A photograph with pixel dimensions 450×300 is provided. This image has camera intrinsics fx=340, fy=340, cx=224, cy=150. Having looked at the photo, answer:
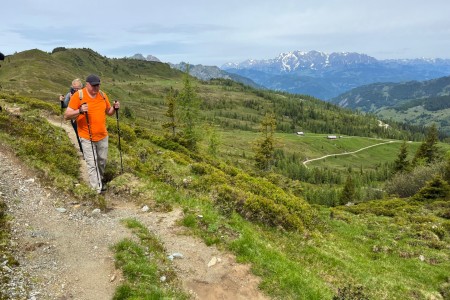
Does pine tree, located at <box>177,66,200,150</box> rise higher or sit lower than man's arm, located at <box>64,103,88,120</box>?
lower

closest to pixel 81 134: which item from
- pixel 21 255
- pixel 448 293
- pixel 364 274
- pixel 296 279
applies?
pixel 21 255

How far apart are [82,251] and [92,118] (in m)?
6.16

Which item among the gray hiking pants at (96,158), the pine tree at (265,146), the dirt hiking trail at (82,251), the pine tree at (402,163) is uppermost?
the gray hiking pants at (96,158)

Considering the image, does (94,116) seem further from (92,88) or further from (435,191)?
(435,191)

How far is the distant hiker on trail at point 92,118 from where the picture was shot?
14.8 meters

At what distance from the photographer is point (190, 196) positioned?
18.5m

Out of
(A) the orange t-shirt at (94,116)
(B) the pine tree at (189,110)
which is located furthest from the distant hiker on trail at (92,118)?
(B) the pine tree at (189,110)

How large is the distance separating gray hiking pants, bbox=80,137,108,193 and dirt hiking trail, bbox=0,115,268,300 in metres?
1.44

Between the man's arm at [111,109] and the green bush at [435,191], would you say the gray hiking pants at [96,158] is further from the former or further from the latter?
the green bush at [435,191]

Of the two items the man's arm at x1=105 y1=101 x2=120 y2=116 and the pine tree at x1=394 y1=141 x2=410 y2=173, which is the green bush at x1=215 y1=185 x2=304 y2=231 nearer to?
the man's arm at x1=105 y1=101 x2=120 y2=116

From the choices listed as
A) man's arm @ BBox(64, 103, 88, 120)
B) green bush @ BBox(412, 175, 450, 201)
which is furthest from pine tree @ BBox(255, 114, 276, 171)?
man's arm @ BBox(64, 103, 88, 120)

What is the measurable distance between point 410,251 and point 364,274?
28.3 ft

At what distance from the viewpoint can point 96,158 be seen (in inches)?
663

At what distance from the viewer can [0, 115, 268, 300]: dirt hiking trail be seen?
10297 millimetres
